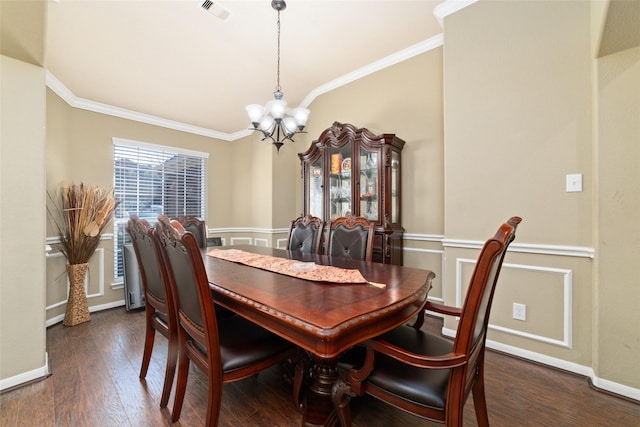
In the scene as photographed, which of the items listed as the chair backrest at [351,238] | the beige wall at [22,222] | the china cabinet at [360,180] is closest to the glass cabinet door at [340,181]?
the china cabinet at [360,180]

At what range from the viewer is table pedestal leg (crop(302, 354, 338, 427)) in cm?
122

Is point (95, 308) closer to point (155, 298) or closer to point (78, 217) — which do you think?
point (78, 217)

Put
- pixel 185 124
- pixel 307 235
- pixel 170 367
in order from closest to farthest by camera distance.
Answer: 1. pixel 170 367
2. pixel 307 235
3. pixel 185 124

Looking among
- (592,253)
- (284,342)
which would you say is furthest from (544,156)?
(284,342)

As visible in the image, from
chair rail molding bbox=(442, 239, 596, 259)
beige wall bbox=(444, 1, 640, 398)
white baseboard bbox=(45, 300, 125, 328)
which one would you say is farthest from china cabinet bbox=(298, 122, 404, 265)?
white baseboard bbox=(45, 300, 125, 328)

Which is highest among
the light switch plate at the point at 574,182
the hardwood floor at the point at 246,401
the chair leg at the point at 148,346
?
the light switch plate at the point at 574,182

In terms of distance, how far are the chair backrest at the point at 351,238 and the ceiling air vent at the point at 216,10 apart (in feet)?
6.49

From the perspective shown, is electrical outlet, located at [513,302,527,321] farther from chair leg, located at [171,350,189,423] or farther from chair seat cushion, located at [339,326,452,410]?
chair leg, located at [171,350,189,423]

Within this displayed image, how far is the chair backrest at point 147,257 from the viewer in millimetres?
1658

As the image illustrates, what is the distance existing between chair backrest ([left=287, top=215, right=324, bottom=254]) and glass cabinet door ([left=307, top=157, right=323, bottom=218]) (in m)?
0.76

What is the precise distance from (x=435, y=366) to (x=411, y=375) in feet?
0.69

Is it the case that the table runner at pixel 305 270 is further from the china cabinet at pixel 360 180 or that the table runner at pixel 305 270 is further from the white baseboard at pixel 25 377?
the white baseboard at pixel 25 377

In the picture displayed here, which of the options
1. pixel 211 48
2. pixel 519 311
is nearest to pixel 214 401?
pixel 519 311

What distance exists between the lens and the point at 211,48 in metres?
2.74
